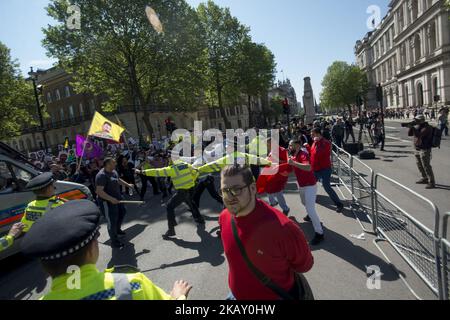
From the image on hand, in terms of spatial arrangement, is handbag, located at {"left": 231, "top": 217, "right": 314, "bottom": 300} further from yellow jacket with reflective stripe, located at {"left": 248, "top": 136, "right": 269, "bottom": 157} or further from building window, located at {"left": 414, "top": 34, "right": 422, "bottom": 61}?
building window, located at {"left": 414, "top": 34, "right": 422, "bottom": 61}

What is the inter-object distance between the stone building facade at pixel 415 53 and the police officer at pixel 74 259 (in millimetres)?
44402

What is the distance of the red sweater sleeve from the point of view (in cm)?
224

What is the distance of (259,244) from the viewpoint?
7.34ft

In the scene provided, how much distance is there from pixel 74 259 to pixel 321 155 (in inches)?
236

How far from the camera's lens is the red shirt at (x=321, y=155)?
6.79 metres

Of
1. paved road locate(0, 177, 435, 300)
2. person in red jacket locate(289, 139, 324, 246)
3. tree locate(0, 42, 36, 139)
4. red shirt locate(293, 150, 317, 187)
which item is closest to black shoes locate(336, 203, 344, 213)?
paved road locate(0, 177, 435, 300)

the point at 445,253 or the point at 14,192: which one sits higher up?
the point at 14,192

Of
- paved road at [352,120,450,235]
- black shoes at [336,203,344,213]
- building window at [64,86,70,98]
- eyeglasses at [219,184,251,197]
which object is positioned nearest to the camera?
eyeglasses at [219,184,251,197]

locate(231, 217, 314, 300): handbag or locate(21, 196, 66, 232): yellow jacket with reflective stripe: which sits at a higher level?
locate(21, 196, 66, 232): yellow jacket with reflective stripe

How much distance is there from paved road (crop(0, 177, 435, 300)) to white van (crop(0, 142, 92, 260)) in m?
0.95

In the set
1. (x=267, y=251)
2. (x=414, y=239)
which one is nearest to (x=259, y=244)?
(x=267, y=251)

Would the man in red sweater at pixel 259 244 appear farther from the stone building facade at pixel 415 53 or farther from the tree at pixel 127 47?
the stone building facade at pixel 415 53

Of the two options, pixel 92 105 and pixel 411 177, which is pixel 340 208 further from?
pixel 92 105

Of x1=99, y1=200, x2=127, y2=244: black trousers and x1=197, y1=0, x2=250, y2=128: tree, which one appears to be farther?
x1=197, y1=0, x2=250, y2=128: tree
